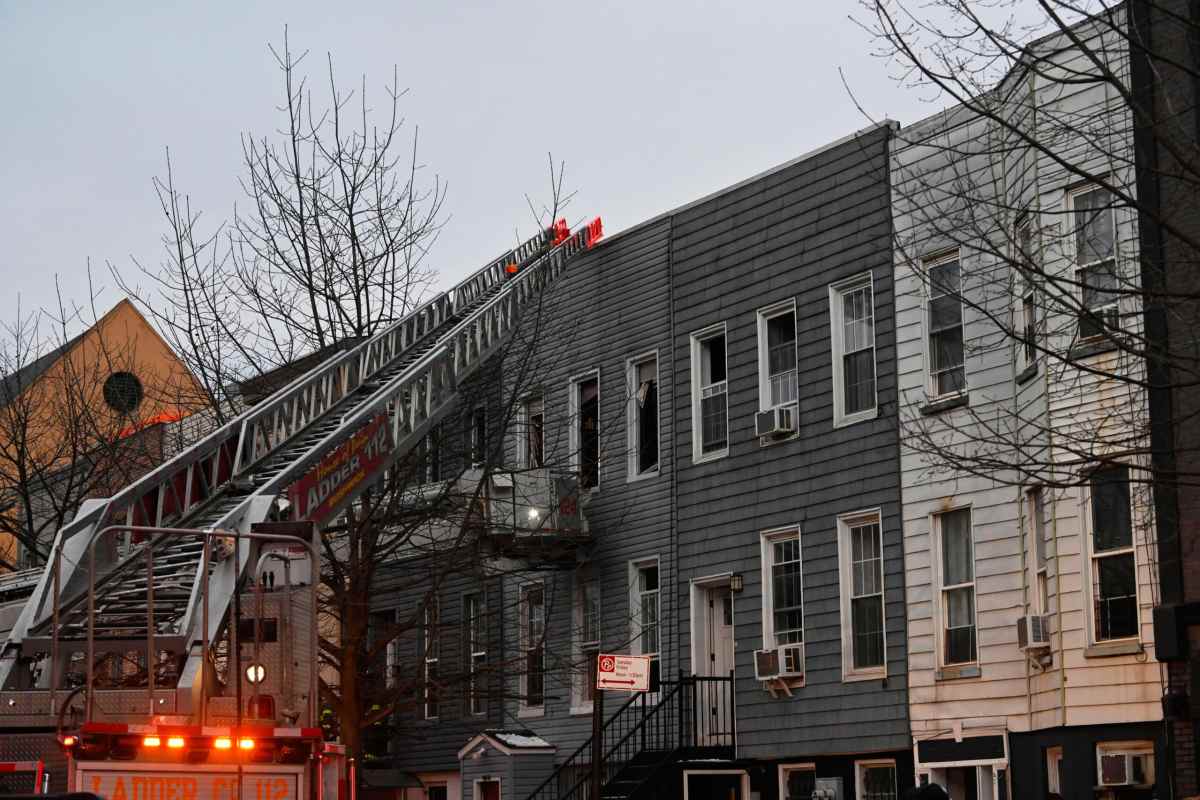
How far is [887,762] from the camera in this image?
20.1 metres

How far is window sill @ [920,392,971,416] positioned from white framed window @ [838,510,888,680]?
1581mm

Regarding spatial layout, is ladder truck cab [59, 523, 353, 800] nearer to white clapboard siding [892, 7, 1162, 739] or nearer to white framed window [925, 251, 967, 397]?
white clapboard siding [892, 7, 1162, 739]

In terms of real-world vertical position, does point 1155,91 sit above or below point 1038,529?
above

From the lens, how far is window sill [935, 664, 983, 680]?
18.8 metres

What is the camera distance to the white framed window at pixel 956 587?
1917 centimetres

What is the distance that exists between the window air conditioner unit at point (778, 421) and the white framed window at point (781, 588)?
1.22 m

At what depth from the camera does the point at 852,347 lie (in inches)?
838

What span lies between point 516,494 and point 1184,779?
10.7m

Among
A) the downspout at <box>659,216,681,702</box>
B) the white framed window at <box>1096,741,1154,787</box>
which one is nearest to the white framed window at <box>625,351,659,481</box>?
the downspout at <box>659,216,681,702</box>

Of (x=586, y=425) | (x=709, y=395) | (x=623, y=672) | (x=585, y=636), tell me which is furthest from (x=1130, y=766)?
(x=586, y=425)

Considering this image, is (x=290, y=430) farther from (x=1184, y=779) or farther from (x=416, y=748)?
(x=416, y=748)

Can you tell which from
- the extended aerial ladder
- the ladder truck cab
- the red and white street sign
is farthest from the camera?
the red and white street sign

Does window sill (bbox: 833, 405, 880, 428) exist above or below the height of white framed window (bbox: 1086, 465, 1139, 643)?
Result: above

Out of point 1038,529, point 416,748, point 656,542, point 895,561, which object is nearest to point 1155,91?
point 1038,529
